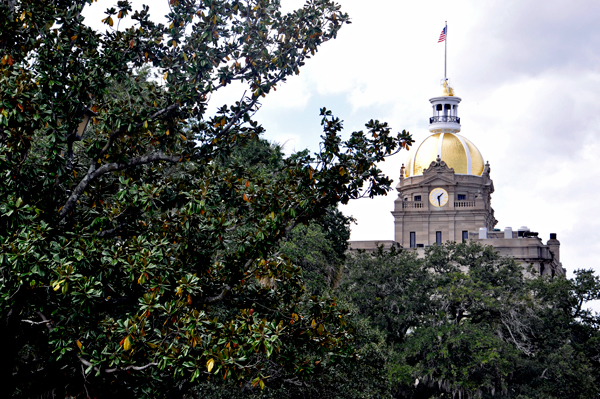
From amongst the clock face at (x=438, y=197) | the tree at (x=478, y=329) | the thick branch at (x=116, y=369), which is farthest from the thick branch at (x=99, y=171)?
the clock face at (x=438, y=197)

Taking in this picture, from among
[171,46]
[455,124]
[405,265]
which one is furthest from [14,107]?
[455,124]

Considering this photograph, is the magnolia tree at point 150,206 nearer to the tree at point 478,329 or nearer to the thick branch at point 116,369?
the thick branch at point 116,369

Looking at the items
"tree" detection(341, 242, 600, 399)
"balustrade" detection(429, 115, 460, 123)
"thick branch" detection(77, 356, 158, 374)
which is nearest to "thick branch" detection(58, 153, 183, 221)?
"thick branch" detection(77, 356, 158, 374)

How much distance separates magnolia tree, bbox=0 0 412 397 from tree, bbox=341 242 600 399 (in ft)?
83.9

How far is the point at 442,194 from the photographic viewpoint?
84625 mm

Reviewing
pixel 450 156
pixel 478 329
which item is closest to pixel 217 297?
pixel 478 329

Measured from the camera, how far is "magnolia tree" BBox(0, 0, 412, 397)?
10867 mm

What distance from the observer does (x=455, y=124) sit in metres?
91.7

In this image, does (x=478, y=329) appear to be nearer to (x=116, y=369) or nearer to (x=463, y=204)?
(x=116, y=369)

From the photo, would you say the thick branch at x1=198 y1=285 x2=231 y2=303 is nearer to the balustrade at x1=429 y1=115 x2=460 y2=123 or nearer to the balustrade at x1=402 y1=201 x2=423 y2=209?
the balustrade at x1=402 y1=201 x2=423 y2=209

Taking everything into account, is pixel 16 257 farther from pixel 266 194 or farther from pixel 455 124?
pixel 455 124

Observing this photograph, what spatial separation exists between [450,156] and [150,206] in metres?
78.0

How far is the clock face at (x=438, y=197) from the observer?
84.4 metres

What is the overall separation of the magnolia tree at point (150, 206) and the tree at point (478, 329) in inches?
1007
